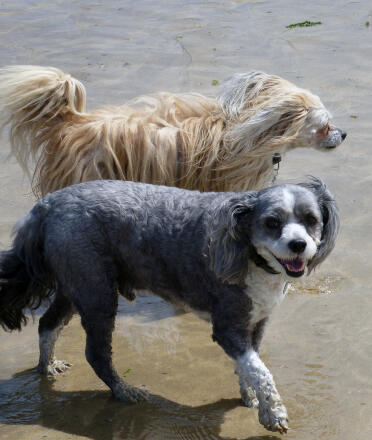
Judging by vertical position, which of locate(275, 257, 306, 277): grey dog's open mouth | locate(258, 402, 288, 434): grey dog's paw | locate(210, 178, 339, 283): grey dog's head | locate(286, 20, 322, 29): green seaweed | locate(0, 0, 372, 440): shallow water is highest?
locate(210, 178, 339, 283): grey dog's head

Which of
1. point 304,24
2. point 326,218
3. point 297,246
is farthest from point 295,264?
point 304,24

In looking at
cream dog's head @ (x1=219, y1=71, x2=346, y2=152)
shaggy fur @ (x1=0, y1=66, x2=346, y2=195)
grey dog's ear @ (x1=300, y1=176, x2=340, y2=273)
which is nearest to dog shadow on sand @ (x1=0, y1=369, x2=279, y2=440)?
grey dog's ear @ (x1=300, y1=176, x2=340, y2=273)

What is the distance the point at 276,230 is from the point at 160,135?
5.86ft

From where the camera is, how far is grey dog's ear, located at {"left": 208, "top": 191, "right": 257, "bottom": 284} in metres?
3.80

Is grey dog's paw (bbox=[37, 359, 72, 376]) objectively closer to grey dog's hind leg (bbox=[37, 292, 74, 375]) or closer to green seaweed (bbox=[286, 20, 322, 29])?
grey dog's hind leg (bbox=[37, 292, 74, 375])

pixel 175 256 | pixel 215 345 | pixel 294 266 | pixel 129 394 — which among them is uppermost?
pixel 294 266

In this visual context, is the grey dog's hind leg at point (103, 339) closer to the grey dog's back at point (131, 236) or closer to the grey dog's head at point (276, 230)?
the grey dog's back at point (131, 236)

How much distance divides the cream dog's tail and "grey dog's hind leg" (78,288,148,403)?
1.57 metres

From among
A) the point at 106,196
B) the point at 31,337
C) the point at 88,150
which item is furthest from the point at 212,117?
the point at 31,337

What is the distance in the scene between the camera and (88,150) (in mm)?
5180

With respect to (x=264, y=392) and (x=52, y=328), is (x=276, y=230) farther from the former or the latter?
(x=52, y=328)

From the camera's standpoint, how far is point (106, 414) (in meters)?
4.25

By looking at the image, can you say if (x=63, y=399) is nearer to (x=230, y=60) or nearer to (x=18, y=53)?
(x=230, y=60)

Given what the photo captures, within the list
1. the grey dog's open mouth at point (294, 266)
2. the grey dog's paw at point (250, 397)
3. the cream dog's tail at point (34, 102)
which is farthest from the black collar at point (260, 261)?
the cream dog's tail at point (34, 102)
